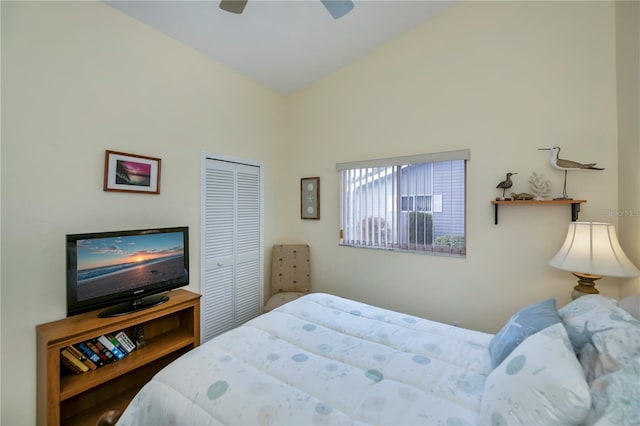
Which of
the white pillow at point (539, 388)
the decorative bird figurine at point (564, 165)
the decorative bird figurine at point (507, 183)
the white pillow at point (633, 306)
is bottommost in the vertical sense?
the white pillow at point (539, 388)

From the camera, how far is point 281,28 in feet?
7.39

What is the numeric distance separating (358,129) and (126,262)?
8.09 ft

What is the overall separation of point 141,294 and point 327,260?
1.87 metres

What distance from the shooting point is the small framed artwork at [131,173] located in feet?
6.07

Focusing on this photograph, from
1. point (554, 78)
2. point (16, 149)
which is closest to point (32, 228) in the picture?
point (16, 149)

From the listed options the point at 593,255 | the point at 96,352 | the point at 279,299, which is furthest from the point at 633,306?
the point at 96,352

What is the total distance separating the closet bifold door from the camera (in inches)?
99.9

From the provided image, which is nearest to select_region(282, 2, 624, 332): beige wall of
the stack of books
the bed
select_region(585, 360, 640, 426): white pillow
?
the bed

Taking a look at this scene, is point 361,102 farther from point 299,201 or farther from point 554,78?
point 554,78

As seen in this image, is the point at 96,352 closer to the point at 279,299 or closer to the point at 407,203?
the point at 279,299

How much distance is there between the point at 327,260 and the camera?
3094 mm

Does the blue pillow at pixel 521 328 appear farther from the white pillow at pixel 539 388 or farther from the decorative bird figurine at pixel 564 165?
the decorative bird figurine at pixel 564 165

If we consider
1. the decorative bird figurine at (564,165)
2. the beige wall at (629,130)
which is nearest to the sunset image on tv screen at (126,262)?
the decorative bird figurine at (564,165)

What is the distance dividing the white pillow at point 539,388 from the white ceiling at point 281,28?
2.55 meters
